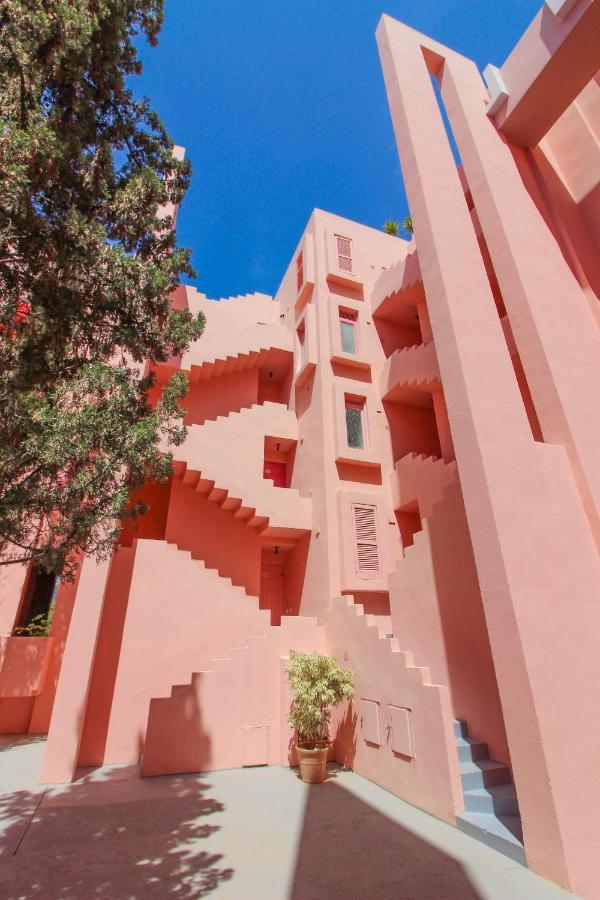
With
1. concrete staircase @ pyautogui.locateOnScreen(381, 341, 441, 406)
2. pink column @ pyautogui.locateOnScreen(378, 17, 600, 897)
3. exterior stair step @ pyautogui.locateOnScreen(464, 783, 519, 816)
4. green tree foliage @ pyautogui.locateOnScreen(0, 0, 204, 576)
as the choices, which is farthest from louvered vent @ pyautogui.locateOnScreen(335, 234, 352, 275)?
exterior stair step @ pyautogui.locateOnScreen(464, 783, 519, 816)

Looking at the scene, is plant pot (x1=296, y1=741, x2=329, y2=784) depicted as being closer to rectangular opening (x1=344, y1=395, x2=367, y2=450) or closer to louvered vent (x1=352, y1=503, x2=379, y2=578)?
louvered vent (x1=352, y1=503, x2=379, y2=578)

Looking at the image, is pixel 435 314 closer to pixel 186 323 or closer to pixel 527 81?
pixel 186 323

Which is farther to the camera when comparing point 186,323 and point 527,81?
point 527,81

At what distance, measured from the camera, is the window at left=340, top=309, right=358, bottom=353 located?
1537 cm

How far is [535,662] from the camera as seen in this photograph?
5.06 meters

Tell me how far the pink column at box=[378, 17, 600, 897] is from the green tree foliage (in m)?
4.50

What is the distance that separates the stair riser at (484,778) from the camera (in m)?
6.25

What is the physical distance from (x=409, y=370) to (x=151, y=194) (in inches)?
372

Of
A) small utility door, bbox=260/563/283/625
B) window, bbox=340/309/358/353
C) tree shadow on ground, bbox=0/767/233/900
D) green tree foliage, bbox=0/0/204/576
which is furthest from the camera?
window, bbox=340/309/358/353

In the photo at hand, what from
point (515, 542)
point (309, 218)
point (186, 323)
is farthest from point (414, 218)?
point (309, 218)

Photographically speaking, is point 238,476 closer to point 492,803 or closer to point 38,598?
point 38,598

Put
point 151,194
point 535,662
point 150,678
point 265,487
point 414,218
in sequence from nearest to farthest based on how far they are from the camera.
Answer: point 535,662 < point 151,194 < point 414,218 < point 150,678 < point 265,487

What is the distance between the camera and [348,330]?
15.6 m

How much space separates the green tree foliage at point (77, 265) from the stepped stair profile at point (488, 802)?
6466 millimetres
